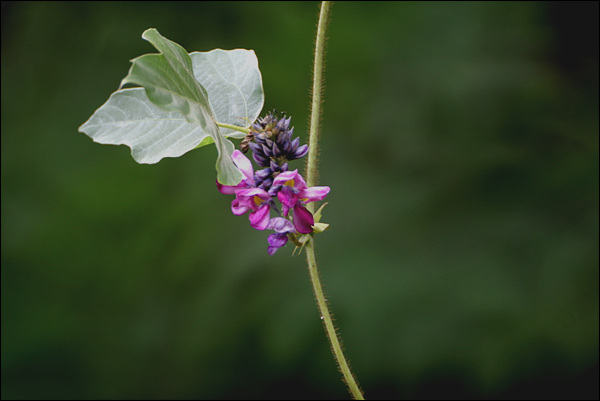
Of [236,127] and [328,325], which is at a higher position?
[236,127]

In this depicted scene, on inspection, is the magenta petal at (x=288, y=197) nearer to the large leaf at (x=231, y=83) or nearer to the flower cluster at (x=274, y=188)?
the flower cluster at (x=274, y=188)

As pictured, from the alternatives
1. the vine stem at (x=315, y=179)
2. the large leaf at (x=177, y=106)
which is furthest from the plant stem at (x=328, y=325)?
the large leaf at (x=177, y=106)

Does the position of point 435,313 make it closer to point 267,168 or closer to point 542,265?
point 542,265

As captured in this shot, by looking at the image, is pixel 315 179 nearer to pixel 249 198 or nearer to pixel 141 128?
pixel 249 198

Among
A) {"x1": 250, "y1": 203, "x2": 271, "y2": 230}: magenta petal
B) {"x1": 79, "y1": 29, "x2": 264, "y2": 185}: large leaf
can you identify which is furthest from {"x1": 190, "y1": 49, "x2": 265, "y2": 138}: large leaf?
{"x1": 250, "y1": 203, "x2": 271, "y2": 230}: magenta petal

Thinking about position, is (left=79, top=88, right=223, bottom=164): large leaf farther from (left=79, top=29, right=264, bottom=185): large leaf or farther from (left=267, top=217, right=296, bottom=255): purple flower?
(left=267, top=217, right=296, bottom=255): purple flower

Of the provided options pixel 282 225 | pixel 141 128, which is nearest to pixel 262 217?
pixel 282 225
